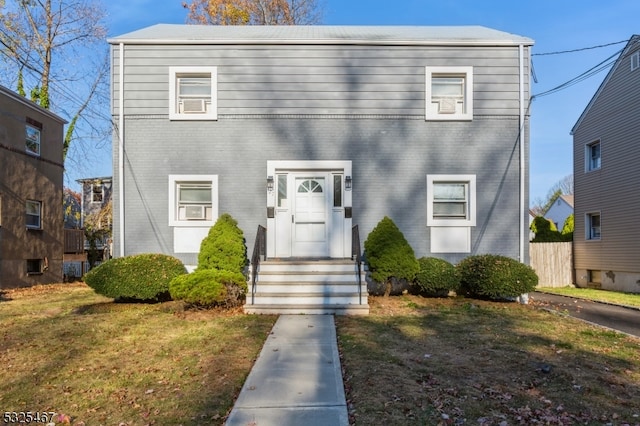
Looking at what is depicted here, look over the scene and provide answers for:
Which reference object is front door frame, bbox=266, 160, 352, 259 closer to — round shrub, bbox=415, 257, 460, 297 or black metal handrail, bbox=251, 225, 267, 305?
black metal handrail, bbox=251, 225, 267, 305

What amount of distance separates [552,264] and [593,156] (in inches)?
181

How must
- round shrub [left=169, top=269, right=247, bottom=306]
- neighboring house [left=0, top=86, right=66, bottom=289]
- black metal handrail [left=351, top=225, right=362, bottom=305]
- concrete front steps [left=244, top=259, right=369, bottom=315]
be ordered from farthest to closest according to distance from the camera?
neighboring house [left=0, top=86, right=66, bottom=289] < black metal handrail [left=351, top=225, right=362, bottom=305] < concrete front steps [left=244, top=259, right=369, bottom=315] < round shrub [left=169, top=269, right=247, bottom=306]

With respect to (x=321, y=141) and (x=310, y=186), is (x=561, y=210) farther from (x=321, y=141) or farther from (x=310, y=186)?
(x=310, y=186)

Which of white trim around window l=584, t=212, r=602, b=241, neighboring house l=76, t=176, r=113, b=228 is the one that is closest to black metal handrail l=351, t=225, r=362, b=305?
white trim around window l=584, t=212, r=602, b=241

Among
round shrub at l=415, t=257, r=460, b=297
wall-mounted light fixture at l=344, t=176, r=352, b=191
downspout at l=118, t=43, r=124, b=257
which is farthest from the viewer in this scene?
wall-mounted light fixture at l=344, t=176, r=352, b=191

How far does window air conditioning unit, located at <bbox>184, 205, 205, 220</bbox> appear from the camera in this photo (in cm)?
1074

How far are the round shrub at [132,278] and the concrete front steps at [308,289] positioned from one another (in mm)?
2010

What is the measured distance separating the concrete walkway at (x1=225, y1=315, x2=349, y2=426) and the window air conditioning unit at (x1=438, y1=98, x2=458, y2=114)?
6626 mm

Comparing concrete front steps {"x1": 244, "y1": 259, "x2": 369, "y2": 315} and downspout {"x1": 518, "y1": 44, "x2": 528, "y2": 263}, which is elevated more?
downspout {"x1": 518, "y1": 44, "x2": 528, "y2": 263}

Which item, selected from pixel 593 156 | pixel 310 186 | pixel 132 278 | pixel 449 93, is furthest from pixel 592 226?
pixel 132 278

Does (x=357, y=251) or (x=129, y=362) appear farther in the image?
(x=357, y=251)

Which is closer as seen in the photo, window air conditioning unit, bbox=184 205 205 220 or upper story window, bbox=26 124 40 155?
window air conditioning unit, bbox=184 205 205 220

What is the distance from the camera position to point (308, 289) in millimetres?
8781

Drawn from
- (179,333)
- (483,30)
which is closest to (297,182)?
(179,333)
